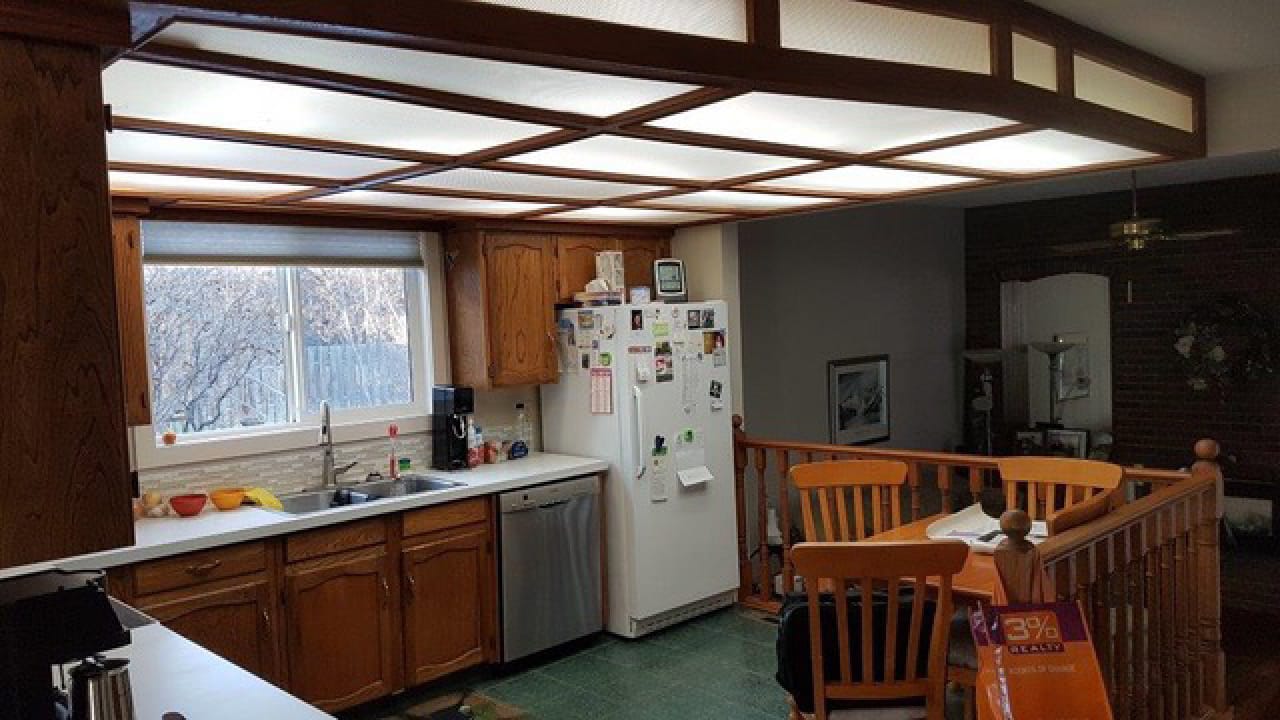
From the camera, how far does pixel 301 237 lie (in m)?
4.18

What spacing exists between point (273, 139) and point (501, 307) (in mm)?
2220

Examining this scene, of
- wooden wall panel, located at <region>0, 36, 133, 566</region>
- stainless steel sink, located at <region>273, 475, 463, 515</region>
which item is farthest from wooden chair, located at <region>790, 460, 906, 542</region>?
wooden wall panel, located at <region>0, 36, 133, 566</region>

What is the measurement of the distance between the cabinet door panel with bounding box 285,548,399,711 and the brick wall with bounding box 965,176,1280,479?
18.4 ft

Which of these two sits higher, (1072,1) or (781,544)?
(1072,1)

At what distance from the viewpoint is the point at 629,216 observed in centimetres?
476

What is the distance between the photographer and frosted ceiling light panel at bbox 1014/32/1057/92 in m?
2.65

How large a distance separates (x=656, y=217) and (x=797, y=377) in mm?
2115

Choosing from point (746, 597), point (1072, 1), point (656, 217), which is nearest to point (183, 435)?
point (656, 217)

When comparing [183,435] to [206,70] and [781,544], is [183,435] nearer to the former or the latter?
[206,70]

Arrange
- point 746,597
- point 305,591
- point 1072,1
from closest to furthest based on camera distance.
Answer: point 1072,1, point 305,591, point 746,597

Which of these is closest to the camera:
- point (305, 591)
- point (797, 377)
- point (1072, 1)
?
point (1072, 1)

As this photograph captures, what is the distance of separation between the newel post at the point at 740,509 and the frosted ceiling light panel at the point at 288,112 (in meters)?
2.90

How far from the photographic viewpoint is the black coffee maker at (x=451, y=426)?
15.1 ft

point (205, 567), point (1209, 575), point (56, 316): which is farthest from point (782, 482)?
point (56, 316)
